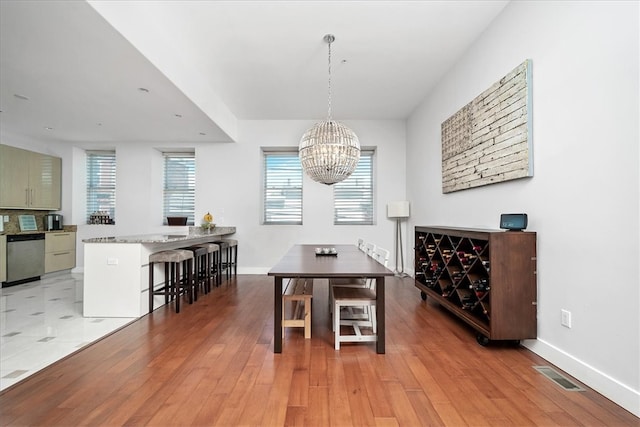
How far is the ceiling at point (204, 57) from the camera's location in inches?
102

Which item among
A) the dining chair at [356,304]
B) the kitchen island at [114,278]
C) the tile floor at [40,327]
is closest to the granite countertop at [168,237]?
the kitchen island at [114,278]

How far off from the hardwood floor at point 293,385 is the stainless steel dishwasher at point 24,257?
356 cm

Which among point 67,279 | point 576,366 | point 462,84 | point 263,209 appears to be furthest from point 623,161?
point 67,279

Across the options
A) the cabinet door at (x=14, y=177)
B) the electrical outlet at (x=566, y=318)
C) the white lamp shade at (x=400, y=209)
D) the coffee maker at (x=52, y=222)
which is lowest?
the electrical outlet at (x=566, y=318)

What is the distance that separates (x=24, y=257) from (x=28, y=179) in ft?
4.55

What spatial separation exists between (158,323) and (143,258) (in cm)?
77

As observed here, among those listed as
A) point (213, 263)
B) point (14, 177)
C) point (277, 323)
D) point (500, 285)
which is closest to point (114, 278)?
point (213, 263)

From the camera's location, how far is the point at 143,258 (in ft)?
11.5

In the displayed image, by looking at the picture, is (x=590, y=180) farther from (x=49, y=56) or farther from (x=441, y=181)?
(x=49, y=56)

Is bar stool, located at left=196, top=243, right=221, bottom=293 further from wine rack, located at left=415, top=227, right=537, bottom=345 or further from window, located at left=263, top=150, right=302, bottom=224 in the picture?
wine rack, located at left=415, top=227, right=537, bottom=345

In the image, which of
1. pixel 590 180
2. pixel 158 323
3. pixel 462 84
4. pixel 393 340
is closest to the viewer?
pixel 590 180

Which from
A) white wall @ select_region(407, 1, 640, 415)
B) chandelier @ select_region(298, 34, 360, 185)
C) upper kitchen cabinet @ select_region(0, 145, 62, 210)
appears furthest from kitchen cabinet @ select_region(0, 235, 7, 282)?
white wall @ select_region(407, 1, 640, 415)

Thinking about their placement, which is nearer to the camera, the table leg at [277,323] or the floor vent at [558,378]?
the floor vent at [558,378]

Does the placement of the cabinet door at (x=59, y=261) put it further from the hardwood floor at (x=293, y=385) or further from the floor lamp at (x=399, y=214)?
the floor lamp at (x=399, y=214)
